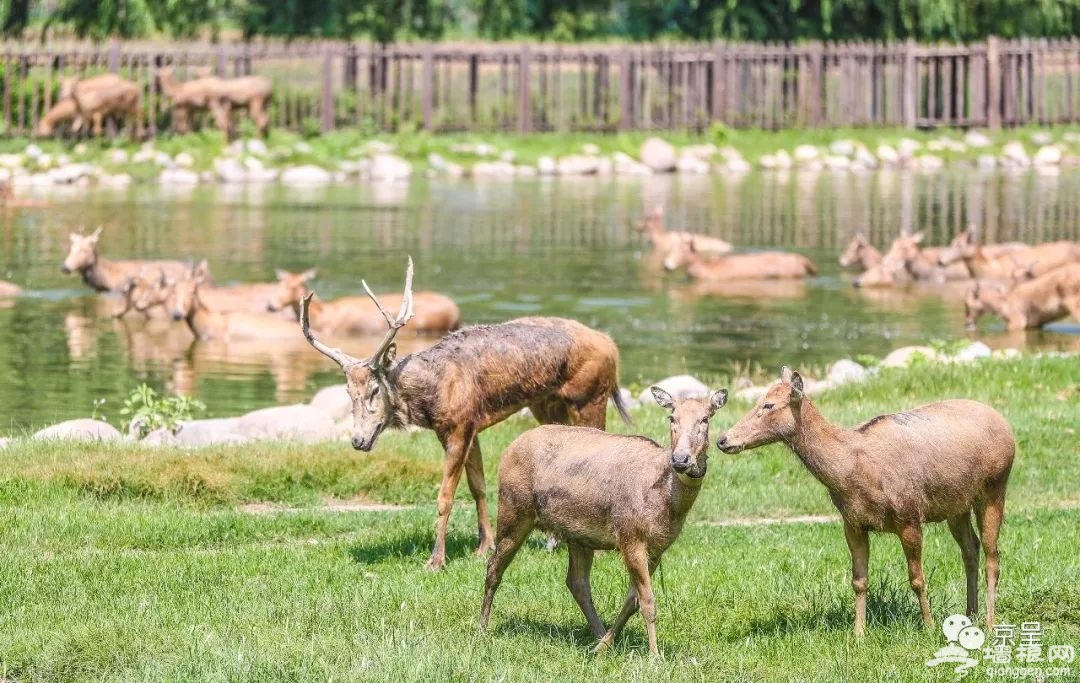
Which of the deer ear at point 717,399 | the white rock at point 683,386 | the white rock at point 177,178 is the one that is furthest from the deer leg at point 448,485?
the white rock at point 177,178

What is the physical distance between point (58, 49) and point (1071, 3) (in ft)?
91.8

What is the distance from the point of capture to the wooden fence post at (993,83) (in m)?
48.2

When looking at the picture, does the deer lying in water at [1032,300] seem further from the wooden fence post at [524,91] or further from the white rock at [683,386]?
the wooden fence post at [524,91]

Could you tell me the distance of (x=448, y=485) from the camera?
1148cm

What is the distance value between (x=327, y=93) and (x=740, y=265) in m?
19.0

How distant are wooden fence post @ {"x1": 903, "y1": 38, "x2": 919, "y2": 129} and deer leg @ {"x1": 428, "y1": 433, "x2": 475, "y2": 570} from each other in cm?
3846

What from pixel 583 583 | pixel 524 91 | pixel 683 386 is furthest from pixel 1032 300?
pixel 524 91

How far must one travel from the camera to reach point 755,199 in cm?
3969

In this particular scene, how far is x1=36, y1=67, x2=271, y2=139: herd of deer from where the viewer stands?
4250 centimetres

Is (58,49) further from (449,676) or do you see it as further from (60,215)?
(449,676)

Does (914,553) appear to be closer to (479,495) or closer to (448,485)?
(448,485)

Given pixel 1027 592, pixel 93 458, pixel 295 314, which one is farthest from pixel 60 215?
pixel 1027 592

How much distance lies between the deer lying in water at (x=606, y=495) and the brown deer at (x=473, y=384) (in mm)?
1795

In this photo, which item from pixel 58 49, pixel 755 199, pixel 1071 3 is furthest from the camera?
pixel 1071 3
